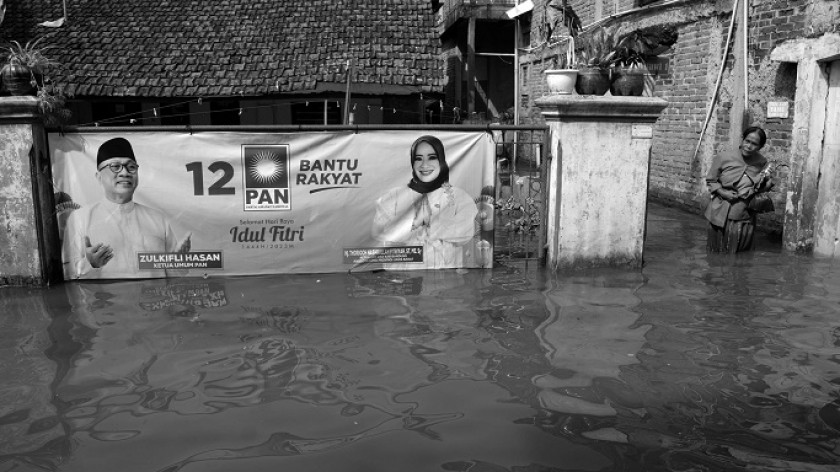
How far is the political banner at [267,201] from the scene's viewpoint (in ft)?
23.5

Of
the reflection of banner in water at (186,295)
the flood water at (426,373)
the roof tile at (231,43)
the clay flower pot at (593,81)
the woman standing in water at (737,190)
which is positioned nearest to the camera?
the flood water at (426,373)

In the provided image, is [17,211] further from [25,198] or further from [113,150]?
[113,150]

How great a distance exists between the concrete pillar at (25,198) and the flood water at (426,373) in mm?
334

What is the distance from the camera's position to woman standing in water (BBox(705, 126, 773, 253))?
8.26m

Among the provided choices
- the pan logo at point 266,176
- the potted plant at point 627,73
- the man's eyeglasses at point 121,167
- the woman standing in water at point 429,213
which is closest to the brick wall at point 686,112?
the potted plant at point 627,73

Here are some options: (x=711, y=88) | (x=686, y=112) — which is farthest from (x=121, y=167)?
(x=686, y=112)

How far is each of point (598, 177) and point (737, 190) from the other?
2087 mm

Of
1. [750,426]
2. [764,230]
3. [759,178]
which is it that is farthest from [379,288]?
[764,230]

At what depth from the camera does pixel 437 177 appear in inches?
293

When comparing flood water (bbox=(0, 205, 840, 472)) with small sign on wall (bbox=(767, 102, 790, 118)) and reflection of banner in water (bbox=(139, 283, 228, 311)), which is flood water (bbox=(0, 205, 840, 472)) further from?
small sign on wall (bbox=(767, 102, 790, 118))

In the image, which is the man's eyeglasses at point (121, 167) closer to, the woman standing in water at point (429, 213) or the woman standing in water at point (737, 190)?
the woman standing in water at point (429, 213)

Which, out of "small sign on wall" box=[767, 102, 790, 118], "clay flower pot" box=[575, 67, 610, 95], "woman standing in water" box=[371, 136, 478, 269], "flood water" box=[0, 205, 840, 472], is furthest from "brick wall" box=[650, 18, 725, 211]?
"woman standing in water" box=[371, 136, 478, 269]

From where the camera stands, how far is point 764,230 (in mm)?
10008

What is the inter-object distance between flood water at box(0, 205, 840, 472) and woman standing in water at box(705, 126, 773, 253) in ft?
3.45
